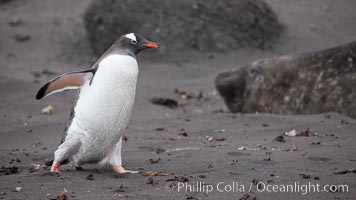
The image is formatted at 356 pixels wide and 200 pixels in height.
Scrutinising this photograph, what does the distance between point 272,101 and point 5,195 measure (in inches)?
185

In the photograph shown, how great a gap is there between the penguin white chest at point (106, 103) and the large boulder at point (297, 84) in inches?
129

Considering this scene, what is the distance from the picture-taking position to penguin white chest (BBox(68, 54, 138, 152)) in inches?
223

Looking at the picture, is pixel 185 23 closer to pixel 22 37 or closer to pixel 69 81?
pixel 22 37

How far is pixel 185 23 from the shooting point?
13.6 metres

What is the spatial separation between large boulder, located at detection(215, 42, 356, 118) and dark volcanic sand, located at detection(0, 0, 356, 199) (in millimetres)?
410

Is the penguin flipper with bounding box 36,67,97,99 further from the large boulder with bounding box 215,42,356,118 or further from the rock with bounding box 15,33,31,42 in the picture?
the rock with bounding box 15,33,31,42

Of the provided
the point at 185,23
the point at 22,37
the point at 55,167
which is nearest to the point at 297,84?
the point at 55,167

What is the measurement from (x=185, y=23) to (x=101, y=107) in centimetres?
806

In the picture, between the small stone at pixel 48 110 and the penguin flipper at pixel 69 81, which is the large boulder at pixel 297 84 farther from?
the penguin flipper at pixel 69 81

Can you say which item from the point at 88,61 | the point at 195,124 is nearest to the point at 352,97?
the point at 195,124

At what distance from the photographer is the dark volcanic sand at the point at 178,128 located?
5.21 m

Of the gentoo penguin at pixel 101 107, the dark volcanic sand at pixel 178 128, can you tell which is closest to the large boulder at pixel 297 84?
the dark volcanic sand at pixel 178 128

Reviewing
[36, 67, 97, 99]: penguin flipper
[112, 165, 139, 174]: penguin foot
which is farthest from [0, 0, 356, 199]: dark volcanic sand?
[36, 67, 97, 99]: penguin flipper

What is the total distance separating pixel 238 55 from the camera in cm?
1350
